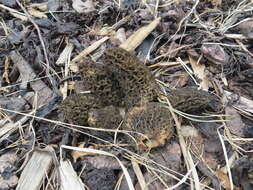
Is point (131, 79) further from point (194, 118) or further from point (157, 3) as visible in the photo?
point (157, 3)

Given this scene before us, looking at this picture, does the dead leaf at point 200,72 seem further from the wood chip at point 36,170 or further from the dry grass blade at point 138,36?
the wood chip at point 36,170

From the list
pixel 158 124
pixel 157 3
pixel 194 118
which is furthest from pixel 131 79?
pixel 157 3

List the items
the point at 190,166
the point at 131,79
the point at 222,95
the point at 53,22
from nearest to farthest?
the point at 190,166
the point at 131,79
the point at 222,95
the point at 53,22

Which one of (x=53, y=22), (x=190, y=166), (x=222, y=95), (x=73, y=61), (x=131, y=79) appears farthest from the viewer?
(x=53, y=22)

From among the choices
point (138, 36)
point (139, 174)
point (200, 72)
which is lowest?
point (139, 174)

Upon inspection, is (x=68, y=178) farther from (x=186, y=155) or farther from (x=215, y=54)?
(x=215, y=54)

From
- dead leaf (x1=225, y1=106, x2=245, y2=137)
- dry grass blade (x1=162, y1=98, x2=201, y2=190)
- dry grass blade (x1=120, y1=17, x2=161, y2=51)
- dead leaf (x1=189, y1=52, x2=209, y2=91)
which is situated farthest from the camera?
dry grass blade (x1=120, y1=17, x2=161, y2=51)

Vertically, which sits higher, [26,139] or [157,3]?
[157,3]

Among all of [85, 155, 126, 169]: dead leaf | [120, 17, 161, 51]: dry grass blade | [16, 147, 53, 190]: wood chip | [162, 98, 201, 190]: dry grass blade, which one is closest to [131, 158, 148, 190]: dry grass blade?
[85, 155, 126, 169]: dead leaf

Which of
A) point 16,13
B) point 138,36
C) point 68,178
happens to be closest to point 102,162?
point 68,178

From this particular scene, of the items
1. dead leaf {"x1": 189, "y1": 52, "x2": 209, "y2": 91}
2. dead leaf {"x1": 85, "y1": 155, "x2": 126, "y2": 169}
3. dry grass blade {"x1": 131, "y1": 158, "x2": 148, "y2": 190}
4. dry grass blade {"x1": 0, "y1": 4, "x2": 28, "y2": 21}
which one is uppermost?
dry grass blade {"x1": 0, "y1": 4, "x2": 28, "y2": 21}

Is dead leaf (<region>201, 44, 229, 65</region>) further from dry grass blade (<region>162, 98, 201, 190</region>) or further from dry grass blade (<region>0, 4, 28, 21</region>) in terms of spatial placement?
dry grass blade (<region>0, 4, 28, 21</region>)
